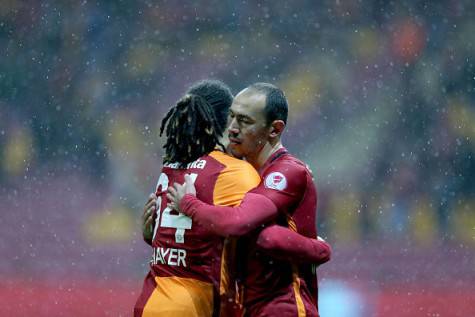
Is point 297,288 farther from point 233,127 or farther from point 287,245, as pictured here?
point 233,127

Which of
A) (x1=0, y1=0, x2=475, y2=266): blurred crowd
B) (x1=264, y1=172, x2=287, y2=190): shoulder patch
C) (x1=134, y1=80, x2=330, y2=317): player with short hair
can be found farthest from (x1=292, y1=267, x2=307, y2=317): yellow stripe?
(x1=0, y1=0, x2=475, y2=266): blurred crowd

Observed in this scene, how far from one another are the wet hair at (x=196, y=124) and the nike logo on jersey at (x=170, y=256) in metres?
0.33

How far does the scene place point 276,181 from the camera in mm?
2900

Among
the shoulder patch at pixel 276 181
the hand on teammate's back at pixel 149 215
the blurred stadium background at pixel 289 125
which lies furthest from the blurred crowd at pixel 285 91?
the shoulder patch at pixel 276 181

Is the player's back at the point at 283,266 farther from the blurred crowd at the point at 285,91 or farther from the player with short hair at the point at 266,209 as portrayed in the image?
the blurred crowd at the point at 285,91

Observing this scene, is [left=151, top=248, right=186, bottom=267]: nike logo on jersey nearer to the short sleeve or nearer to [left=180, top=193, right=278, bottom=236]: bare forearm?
[left=180, top=193, right=278, bottom=236]: bare forearm

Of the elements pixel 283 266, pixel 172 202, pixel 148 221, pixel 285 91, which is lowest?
pixel 283 266

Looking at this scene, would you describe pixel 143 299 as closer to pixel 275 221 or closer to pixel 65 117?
pixel 275 221

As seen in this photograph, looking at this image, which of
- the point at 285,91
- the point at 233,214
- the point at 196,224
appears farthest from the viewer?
the point at 285,91

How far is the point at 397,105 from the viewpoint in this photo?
13219mm

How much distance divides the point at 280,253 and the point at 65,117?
33.2 ft

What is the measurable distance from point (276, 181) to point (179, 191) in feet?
1.17

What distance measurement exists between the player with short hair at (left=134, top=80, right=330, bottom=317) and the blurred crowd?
891 centimetres

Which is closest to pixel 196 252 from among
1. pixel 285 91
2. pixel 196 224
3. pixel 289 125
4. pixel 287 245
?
pixel 196 224
